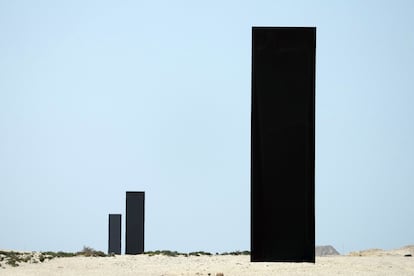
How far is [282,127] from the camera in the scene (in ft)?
53.1

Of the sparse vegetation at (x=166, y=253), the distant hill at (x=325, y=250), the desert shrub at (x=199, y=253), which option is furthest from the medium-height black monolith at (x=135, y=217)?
the distant hill at (x=325, y=250)

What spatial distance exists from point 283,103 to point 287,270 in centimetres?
1048

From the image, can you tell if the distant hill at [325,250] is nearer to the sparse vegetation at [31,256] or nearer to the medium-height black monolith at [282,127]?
the sparse vegetation at [31,256]

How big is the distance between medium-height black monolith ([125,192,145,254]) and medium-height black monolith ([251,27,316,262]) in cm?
2181

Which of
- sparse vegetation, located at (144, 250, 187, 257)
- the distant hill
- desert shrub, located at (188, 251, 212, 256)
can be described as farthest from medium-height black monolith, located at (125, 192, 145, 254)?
the distant hill

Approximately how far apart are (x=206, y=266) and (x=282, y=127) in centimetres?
1237

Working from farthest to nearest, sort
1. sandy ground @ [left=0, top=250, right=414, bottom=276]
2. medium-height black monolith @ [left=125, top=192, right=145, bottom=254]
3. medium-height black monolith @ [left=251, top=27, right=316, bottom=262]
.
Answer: medium-height black monolith @ [left=125, top=192, right=145, bottom=254] < sandy ground @ [left=0, top=250, right=414, bottom=276] < medium-height black monolith @ [left=251, top=27, right=316, bottom=262]

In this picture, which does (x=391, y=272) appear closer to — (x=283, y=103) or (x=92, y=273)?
(x=92, y=273)

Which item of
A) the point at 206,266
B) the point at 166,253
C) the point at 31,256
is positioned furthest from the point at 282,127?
the point at 166,253

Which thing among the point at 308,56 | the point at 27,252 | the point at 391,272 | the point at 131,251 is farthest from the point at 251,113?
the point at 131,251

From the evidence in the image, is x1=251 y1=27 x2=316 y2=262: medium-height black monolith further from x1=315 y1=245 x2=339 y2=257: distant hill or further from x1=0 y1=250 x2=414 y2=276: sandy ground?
x1=315 y1=245 x2=339 y2=257: distant hill

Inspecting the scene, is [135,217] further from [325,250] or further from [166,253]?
[325,250]

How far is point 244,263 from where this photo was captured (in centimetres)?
2834

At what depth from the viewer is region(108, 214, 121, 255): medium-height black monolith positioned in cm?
3956
